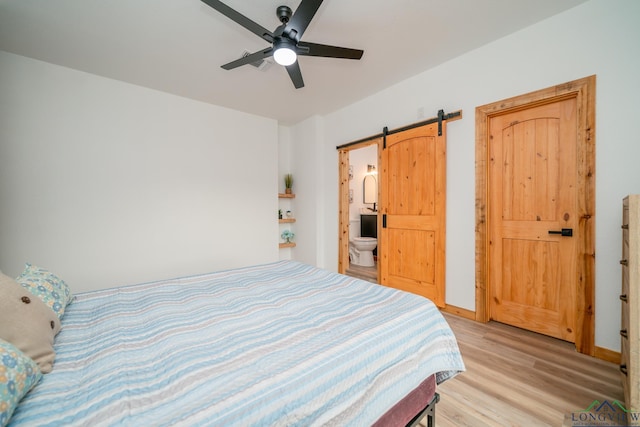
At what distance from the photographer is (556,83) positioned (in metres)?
2.12

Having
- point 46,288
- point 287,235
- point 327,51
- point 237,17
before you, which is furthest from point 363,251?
point 46,288

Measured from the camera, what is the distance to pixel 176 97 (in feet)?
11.3

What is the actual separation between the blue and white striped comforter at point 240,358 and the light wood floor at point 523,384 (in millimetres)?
442

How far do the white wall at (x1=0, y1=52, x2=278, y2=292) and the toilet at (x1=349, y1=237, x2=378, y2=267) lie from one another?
1.97 metres

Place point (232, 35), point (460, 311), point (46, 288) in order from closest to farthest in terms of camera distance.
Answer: point (46, 288) < point (232, 35) < point (460, 311)

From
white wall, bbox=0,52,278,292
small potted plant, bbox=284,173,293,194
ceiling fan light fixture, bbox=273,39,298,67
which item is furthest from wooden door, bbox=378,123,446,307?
white wall, bbox=0,52,278,292

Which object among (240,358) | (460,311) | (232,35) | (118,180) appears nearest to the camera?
(240,358)

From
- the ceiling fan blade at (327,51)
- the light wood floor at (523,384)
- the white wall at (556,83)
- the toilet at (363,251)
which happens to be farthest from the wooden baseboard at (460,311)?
the ceiling fan blade at (327,51)

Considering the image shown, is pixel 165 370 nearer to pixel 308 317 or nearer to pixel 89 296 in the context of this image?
pixel 308 317

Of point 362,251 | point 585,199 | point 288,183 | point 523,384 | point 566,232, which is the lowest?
point 523,384

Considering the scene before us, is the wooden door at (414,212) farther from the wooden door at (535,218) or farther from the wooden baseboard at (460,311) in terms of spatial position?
the wooden door at (535,218)

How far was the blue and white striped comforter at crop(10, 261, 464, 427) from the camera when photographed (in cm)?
71

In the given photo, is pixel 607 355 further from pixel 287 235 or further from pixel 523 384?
pixel 287 235

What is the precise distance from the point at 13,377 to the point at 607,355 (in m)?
3.34
